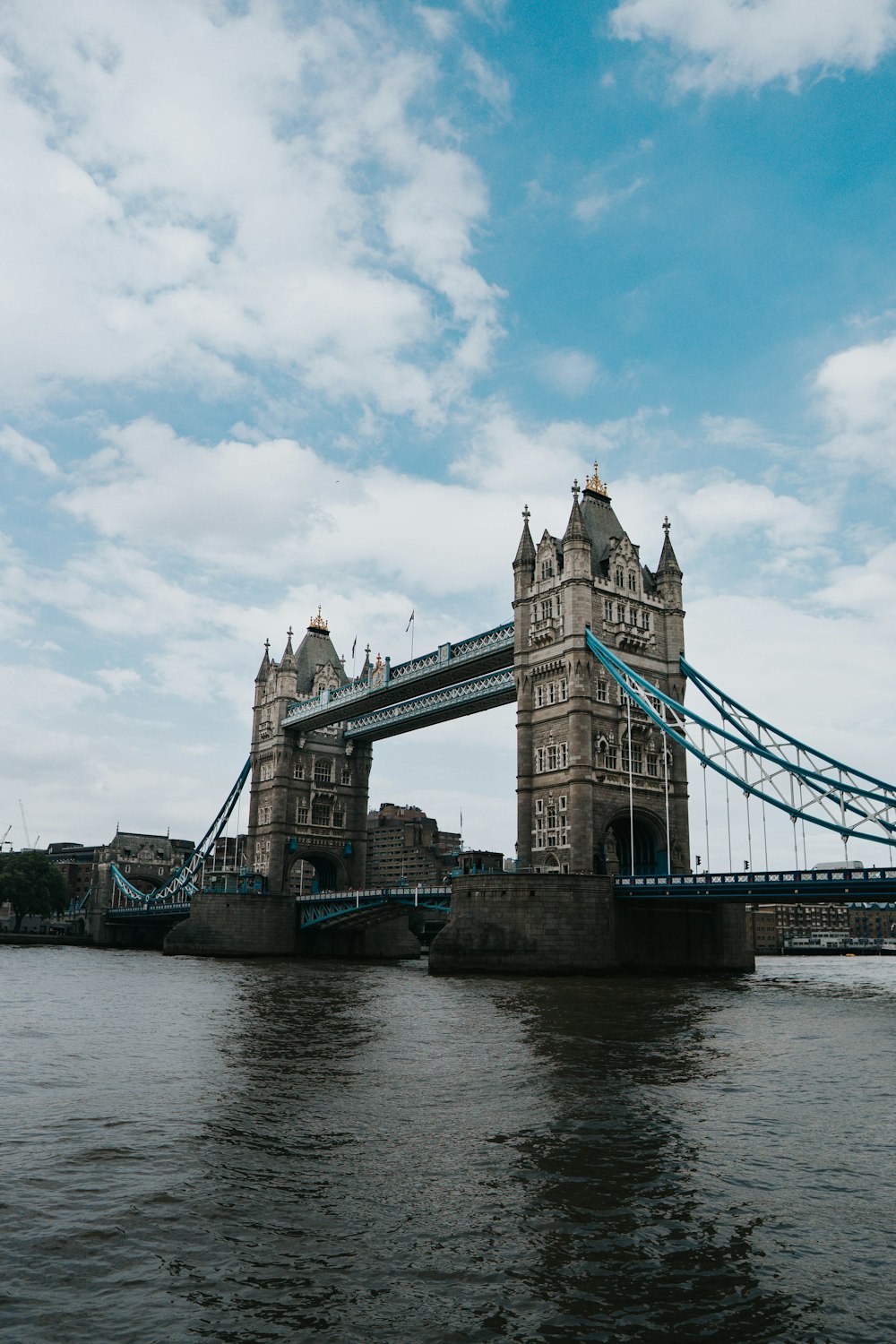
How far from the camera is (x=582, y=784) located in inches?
2515

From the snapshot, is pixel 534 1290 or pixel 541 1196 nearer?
pixel 534 1290

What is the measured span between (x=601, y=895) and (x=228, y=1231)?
46743 millimetres

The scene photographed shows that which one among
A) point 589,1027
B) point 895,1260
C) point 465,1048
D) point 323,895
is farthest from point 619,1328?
point 323,895

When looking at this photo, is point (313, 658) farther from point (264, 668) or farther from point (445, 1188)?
point (445, 1188)

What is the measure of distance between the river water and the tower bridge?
27096mm

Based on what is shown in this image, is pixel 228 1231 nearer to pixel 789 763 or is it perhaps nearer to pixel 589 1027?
pixel 589 1027

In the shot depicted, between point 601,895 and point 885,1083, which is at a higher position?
point 601,895

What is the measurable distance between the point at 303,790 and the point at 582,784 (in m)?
43.9

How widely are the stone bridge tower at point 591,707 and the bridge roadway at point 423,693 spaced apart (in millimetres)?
5873

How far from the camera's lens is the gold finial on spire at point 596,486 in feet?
243

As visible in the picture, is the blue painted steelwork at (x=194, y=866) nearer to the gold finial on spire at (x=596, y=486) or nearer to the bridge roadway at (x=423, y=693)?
the bridge roadway at (x=423, y=693)

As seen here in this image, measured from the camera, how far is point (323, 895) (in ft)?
279

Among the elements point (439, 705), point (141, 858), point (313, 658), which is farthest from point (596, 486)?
point (141, 858)

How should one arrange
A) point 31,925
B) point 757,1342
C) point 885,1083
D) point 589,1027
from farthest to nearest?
1. point 31,925
2. point 589,1027
3. point 885,1083
4. point 757,1342
